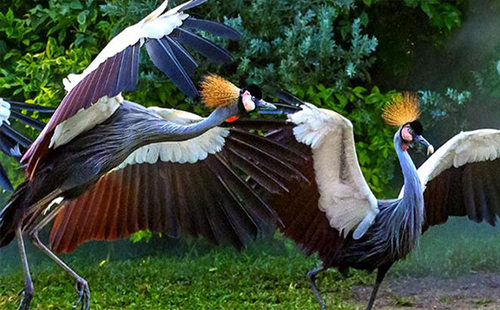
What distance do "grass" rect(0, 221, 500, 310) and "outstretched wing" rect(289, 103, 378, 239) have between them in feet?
2.76

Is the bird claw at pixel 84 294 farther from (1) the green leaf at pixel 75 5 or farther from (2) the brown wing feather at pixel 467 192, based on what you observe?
(1) the green leaf at pixel 75 5

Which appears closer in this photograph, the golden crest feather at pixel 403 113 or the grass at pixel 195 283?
the golden crest feather at pixel 403 113

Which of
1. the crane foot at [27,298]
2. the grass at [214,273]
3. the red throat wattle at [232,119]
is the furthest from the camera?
the grass at [214,273]

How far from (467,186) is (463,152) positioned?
231mm

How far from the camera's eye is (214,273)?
729 centimetres

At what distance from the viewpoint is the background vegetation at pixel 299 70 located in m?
6.98

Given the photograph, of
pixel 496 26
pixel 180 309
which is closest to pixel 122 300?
pixel 180 309

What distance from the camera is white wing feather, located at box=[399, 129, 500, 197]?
5.76m

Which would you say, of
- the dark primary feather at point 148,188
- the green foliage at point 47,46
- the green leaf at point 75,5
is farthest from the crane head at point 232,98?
the green leaf at point 75,5

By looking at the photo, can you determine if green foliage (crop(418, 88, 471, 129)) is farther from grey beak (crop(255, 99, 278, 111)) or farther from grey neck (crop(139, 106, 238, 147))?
grey neck (crop(139, 106, 238, 147))

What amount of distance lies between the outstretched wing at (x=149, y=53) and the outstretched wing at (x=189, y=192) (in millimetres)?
780

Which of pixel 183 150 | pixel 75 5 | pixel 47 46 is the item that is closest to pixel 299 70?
pixel 75 5

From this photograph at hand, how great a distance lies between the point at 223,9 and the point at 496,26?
6.26 ft

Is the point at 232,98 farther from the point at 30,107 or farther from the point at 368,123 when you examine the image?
the point at 368,123
